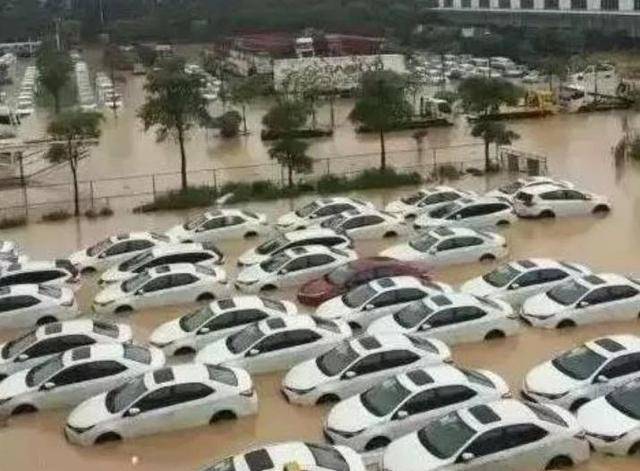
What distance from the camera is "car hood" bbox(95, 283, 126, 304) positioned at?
19.4 metres

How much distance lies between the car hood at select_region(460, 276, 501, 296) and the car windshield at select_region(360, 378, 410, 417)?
17.5ft

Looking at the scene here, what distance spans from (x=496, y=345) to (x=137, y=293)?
716cm

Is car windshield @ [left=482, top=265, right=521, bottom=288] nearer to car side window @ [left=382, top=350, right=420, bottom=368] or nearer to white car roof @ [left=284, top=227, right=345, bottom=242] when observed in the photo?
white car roof @ [left=284, top=227, right=345, bottom=242]

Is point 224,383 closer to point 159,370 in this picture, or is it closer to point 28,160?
point 159,370

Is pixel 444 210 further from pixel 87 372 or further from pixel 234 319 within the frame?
pixel 87 372

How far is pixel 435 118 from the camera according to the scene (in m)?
44.0

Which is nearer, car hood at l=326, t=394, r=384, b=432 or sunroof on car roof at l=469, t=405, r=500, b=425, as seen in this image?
sunroof on car roof at l=469, t=405, r=500, b=425

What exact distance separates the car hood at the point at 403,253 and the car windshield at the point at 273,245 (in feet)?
7.24

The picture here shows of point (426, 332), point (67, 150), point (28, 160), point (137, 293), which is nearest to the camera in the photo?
point (426, 332)

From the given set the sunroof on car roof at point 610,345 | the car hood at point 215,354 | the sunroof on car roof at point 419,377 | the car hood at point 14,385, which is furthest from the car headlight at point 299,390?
the sunroof on car roof at point 610,345

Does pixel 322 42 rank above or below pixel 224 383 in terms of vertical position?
above

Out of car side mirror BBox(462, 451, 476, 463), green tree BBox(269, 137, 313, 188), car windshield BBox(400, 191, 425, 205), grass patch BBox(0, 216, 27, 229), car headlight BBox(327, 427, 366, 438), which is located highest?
green tree BBox(269, 137, 313, 188)

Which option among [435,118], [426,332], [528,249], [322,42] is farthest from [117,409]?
[322,42]

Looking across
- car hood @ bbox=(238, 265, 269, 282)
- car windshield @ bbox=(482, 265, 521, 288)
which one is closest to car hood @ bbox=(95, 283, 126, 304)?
car hood @ bbox=(238, 265, 269, 282)
